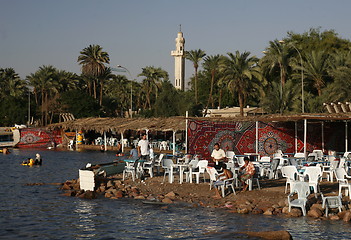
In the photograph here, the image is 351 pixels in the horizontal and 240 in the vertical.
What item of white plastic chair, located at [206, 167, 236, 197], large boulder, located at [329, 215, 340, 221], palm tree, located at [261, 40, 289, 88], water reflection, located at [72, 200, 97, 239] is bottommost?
water reflection, located at [72, 200, 97, 239]

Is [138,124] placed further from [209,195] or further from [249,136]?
[209,195]

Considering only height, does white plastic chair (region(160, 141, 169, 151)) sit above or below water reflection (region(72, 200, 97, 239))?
above

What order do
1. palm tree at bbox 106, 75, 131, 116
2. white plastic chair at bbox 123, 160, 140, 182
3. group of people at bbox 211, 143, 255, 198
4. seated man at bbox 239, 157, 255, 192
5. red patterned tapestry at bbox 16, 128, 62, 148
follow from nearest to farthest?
group of people at bbox 211, 143, 255, 198 → seated man at bbox 239, 157, 255, 192 → white plastic chair at bbox 123, 160, 140, 182 → red patterned tapestry at bbox 16, 128, 62, 148 → palm tree at bbox 106, 75, 131, 116

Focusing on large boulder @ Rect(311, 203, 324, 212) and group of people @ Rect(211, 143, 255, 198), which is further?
group of people @ Rect(211, 143, 255, 198)

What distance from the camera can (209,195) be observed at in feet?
63.3

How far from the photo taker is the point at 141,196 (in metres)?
20.2

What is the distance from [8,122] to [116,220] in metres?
68.8

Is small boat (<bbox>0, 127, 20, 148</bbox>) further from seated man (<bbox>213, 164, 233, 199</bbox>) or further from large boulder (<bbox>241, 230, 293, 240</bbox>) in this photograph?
large boulder (<bbox>241, 230, 293, 240</bbox>)

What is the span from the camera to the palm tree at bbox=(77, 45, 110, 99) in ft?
267

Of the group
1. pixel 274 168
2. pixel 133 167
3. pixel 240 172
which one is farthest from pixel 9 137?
pixel 240 172

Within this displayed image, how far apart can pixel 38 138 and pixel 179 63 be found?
56.8 metres

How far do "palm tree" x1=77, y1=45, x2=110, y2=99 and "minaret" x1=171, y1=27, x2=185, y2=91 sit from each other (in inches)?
1192

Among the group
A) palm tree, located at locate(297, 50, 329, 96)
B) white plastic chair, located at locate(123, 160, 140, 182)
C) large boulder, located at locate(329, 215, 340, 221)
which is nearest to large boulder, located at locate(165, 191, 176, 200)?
white plastic chair, located at locate(123, 160, 140, 182)

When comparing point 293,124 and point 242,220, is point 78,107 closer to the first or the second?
point 293,124
